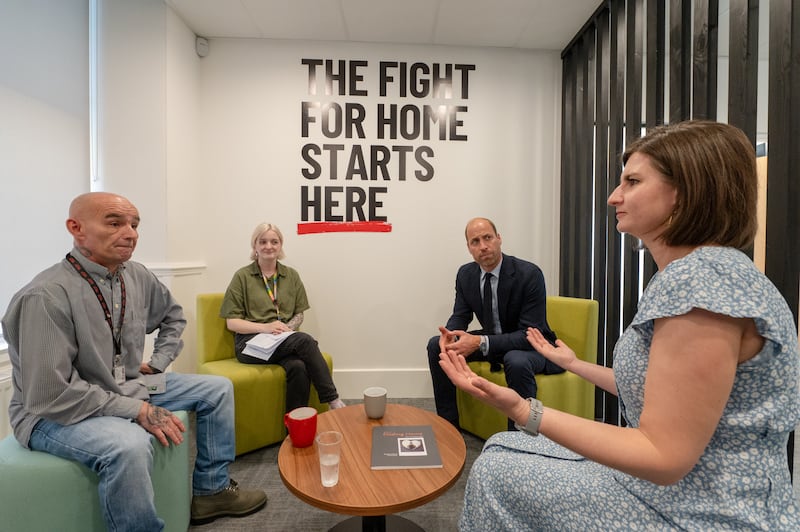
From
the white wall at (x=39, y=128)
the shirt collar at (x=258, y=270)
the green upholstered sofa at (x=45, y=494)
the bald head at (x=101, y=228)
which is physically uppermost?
the white wall at (x=39, y=128)

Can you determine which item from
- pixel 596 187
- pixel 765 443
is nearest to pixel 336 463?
pixel 765 443

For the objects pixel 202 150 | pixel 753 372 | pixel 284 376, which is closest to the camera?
pixel 753 372

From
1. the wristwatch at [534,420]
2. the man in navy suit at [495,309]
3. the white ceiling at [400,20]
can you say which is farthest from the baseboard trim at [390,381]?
the white ceiling at [400,20]

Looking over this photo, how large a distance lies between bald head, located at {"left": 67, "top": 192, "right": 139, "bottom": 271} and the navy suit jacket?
1.99 metres

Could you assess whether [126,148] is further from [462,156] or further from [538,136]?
[538,136]

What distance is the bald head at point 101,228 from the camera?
159 centimetres

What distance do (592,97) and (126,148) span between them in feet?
11.6

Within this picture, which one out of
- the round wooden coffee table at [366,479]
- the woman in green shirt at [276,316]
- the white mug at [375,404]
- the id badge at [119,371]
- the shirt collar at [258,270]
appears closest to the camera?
the round wooden coffee table at [366,479]

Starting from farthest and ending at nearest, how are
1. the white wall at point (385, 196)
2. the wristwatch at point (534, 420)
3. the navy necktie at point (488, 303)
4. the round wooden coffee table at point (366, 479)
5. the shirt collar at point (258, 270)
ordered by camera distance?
the white wall at point (385, 196) < the shirt collar at point (258, 270) < the navy necktie at point (488, 303) < the round wooden coffee table at point (366, 479) < the wristwatch at point (534, 420)

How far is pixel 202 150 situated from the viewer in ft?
11.3

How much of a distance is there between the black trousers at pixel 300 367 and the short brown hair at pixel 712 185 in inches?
85.1

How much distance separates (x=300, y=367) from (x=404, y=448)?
120 cm

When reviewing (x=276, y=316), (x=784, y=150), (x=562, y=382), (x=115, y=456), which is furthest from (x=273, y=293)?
(x=784, y=150)

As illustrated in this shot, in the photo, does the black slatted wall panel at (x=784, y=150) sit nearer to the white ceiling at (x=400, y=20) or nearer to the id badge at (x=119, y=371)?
the white ceiling at (x=400, y=20)
